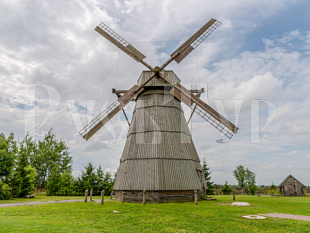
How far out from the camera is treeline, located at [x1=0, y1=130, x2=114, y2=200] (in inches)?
903

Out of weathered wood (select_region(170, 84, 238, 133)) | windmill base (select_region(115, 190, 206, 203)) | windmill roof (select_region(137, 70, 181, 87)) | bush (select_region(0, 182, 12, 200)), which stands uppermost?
windmill roof (select_region(137, 70, 181, 87))

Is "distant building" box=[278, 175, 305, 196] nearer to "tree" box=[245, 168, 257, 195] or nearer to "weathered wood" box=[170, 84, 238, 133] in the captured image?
"tree" box=[245, 168, 257, 195]

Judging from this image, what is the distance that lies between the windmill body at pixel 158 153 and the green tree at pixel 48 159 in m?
31.1

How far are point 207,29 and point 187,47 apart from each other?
9.18ft

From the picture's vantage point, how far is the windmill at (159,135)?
52.2 feet

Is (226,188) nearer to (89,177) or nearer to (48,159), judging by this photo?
(89,177)

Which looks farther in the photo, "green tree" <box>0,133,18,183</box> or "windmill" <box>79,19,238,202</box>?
"green tree" <box>0,133,18,183</box>

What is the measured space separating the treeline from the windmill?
39.5 feet

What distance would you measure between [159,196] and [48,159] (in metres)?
36.2

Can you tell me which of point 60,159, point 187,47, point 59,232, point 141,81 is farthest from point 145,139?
point 60,159

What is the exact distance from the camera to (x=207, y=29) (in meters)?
20.6

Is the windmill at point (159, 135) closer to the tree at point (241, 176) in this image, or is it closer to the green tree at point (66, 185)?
the green tree at point (66, 185)

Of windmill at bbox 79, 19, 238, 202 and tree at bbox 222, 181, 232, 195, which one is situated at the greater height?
windmill at bbox 79, 19, 238, 202

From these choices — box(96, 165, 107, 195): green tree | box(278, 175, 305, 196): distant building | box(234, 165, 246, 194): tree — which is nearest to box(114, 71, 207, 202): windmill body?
box(96, 165, 107, 195): green tree
